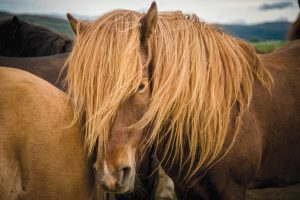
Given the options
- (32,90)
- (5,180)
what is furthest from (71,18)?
(5,180)

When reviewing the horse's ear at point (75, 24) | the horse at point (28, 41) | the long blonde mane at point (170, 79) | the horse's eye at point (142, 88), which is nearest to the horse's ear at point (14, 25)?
the horse at point (28, 41)

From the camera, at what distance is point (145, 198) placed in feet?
9.50

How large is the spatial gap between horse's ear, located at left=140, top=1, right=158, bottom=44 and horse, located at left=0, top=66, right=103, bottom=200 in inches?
20.7

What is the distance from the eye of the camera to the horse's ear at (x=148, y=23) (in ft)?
5.46

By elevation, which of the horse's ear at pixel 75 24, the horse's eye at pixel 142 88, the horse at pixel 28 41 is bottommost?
the horse at pixel 28 41

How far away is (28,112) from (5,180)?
0.95ft

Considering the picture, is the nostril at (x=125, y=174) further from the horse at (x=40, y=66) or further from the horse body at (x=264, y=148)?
the horse at (x=40, y=66)

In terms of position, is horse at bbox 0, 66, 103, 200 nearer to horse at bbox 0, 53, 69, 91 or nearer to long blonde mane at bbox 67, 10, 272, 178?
long blonde mane at bbox 67, 10, 272, 178

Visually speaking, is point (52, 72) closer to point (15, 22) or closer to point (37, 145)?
point (37, 145)

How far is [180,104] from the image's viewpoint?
1789 millimetres

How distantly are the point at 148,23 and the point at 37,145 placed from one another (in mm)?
791

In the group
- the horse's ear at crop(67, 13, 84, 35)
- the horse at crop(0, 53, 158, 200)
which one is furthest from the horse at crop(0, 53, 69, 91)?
the horse's ear at crop(67, 13, 84, 35)

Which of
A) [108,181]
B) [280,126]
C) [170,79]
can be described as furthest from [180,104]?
[280,126]

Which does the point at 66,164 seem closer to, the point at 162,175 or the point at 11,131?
the point at 11,131
